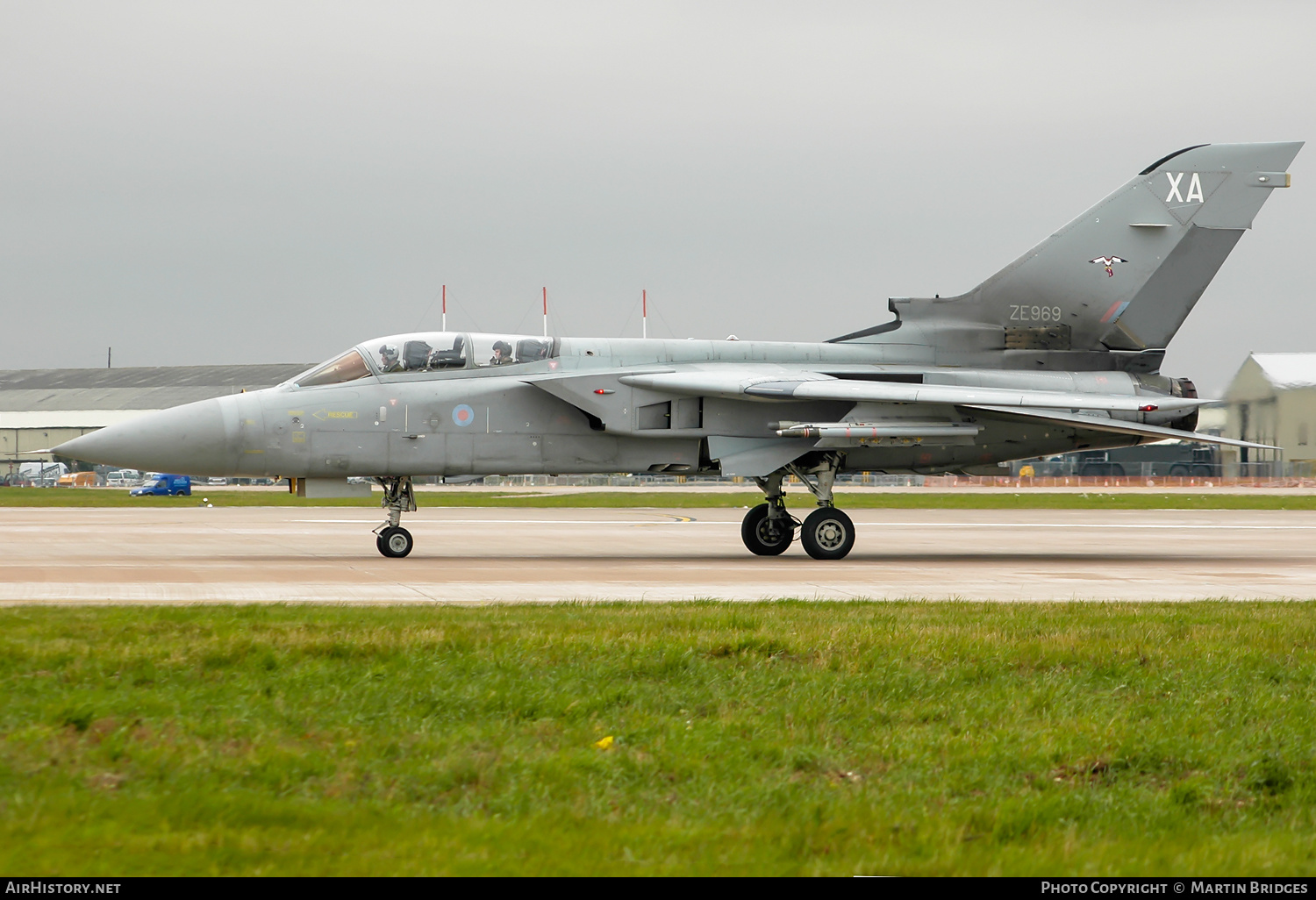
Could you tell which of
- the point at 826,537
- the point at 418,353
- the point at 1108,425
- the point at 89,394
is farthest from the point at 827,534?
the point at 89,394

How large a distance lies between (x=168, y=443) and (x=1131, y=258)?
14863mm

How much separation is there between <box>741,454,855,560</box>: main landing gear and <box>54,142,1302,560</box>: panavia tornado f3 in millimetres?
31

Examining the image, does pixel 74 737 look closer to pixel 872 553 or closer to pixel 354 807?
pixel 354 807

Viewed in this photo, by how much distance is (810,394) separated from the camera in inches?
666

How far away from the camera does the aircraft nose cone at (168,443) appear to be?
16375 millimetres

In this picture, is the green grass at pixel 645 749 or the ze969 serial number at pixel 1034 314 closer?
the green grass at pixel 645 749

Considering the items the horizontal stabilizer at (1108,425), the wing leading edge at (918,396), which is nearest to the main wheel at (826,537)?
the wing leading edge at (918,396)

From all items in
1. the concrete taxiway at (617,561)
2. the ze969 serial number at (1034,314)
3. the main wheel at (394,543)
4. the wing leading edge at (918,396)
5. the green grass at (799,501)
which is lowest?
the green grass at (799,501)

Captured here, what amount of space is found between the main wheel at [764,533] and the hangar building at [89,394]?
226 ft

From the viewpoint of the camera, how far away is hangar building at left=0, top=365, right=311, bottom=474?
8606 centimetres

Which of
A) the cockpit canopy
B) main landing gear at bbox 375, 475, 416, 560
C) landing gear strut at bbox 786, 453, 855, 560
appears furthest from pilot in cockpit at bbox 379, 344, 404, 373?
landing gear strut at bbox 786, 453, 855, 560

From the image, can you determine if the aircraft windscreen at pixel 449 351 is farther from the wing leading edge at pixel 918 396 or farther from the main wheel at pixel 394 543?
the main wheel at pixel 394 543

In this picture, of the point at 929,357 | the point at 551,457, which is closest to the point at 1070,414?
the point at 929,357

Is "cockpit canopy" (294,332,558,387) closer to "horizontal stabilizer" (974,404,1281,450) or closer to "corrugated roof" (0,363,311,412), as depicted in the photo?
"horizontal stabilizer" (974,404,1281,450)
